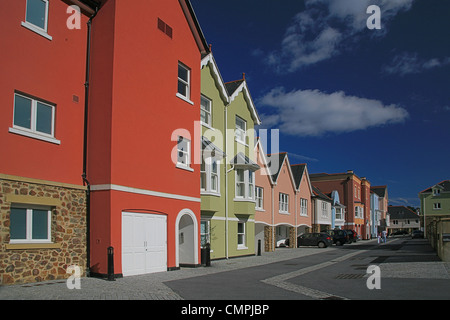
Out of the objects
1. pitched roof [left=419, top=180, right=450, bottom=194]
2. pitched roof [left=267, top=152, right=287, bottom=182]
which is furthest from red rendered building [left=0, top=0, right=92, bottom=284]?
pitched roof [left=419, top=180, right=450, bottom=194]

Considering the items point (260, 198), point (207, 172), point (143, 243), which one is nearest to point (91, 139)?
point (143, 243)

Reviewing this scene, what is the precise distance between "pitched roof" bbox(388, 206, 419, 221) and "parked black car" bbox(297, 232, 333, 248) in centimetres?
9445

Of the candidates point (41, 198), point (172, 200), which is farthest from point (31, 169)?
point (172, 200)

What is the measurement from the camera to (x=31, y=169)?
12.1m

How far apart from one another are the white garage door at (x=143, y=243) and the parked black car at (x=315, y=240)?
25.5 m

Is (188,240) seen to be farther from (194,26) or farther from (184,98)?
(194,26)

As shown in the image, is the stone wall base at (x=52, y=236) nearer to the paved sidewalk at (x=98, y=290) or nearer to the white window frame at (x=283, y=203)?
the paved sidewalk at (x=98, y=290)

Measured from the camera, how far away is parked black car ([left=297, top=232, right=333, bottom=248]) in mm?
39422

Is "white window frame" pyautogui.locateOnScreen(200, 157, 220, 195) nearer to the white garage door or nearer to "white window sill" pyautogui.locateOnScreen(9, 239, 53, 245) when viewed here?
the white garage door

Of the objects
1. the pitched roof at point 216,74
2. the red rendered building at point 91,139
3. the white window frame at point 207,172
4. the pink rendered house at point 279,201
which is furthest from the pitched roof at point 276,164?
the red rendered building at point 91,139

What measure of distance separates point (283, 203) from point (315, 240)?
6.14 m
